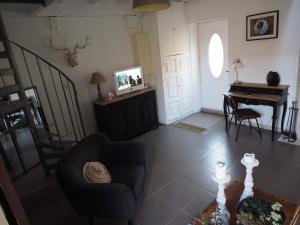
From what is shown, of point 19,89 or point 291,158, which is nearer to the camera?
point 19,89

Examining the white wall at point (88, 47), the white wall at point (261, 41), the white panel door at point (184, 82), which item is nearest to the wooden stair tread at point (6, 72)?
the white wall at point (88, 47)

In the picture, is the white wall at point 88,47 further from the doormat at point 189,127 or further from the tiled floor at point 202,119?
the tiled floor at point 202,119

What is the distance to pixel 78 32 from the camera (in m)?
3.82

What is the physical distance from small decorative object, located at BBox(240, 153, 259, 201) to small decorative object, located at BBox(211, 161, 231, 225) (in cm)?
23

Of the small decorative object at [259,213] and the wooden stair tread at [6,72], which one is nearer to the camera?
the small decorative object at [259,213]

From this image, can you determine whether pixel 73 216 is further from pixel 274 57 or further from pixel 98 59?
pixel 274 57

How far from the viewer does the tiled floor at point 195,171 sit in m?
2.46

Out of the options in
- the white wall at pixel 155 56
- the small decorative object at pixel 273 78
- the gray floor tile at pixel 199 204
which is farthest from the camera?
the white wall at pixel 155 56

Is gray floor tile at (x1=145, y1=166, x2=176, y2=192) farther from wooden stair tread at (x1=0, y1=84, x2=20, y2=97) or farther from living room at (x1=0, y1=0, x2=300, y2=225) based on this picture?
wooden stair tread at (x1=0, y1=84, x2=20, y2=97)

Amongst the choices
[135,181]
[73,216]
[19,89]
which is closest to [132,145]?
[135,181]

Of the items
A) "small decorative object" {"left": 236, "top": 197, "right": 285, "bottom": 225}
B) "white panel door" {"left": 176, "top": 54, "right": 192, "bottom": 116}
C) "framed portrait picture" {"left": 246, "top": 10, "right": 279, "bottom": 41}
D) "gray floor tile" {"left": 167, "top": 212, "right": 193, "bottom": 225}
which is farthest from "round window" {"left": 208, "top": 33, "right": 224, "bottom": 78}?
"small decorative object" {"left": 236, "top": 197, "right": 285, "bottom": 225}

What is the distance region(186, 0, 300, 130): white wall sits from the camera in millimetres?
3443

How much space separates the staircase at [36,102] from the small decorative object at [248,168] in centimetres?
244

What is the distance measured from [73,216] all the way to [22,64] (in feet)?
7.70
